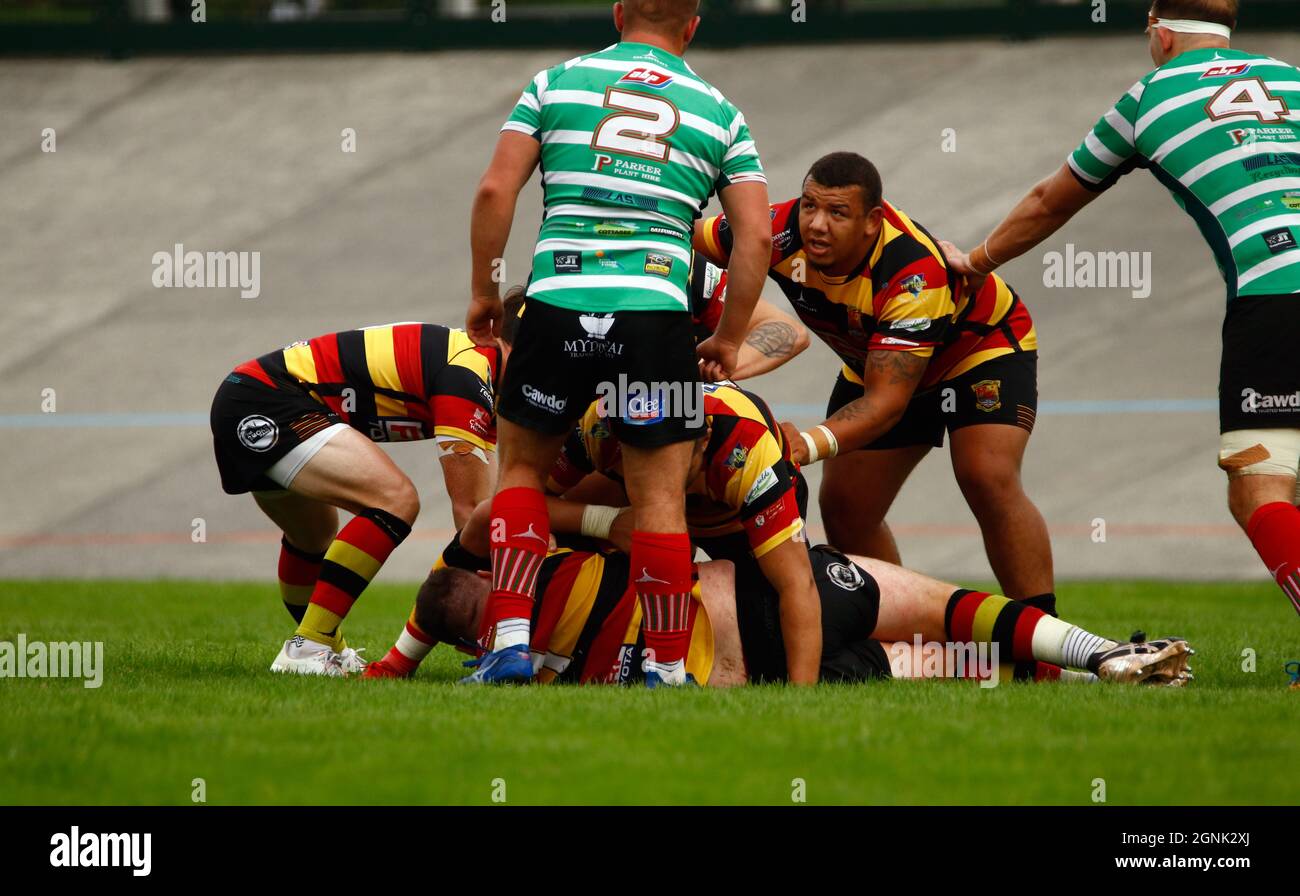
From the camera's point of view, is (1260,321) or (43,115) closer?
(1260,321)

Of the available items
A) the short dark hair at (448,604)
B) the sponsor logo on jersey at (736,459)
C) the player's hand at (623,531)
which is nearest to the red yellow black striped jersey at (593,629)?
the player's hand at (623,531)

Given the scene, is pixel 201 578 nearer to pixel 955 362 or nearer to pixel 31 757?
pixel 955 362

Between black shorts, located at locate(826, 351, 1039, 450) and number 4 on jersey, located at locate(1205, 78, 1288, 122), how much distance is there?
1.62 m

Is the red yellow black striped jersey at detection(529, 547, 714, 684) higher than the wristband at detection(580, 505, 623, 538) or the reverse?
the reverse

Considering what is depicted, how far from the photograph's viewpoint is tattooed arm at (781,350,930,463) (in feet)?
21.6

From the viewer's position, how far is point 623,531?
19.8 ft

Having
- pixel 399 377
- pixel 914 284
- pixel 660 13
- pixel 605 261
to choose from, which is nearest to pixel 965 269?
pixel 914 284

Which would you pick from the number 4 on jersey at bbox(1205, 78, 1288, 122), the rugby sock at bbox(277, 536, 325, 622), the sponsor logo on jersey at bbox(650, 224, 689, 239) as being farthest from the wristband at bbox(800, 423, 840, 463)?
the rugby sock at bbox(277, 536, 325, 622)

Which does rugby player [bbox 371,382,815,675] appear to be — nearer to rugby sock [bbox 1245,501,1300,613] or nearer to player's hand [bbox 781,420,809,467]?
player's hand [bbox 781,420,809,467]

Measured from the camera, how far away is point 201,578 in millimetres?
12258

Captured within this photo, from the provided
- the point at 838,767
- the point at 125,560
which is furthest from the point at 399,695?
the point at 125,560

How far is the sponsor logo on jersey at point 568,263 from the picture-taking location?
17.9 feet

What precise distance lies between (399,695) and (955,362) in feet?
10.5

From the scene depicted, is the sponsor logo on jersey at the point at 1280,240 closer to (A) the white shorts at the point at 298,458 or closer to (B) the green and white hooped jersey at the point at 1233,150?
(B) the green and white hooped jersey at the point at 1233,150
